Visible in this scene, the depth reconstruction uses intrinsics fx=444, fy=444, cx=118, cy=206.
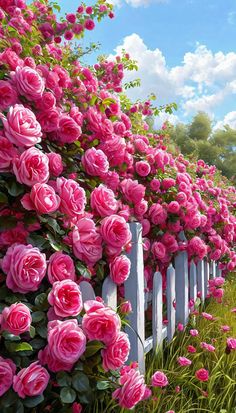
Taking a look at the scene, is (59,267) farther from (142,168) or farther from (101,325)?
(142,168)

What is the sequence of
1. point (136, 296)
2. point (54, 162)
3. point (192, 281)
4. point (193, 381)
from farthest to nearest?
point (192, 281)
point (193, 381)
point (136, 296)
point (54, 162)

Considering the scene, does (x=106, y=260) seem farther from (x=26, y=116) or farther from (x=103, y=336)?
(x=26, y=116)

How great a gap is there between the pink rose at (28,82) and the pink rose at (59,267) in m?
0.74

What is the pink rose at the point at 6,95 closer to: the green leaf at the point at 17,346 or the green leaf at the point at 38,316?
the green leaf at the point at 38,316

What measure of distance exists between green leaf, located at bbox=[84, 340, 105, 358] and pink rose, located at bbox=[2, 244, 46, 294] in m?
0.28

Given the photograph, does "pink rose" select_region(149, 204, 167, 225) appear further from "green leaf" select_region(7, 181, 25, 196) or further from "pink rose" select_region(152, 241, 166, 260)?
"green leaf" select_region(7, 181, 25, 196)

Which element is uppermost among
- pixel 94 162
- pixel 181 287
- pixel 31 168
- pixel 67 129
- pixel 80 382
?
pixel 67 129

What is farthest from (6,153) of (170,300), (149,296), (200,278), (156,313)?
(200,278)

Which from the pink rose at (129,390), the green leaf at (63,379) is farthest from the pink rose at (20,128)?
the pink rose at (129,390)

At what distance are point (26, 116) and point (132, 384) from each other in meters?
1.09

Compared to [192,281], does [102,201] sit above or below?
above

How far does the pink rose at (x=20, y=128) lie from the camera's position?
1.69 meters

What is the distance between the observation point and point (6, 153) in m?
1.69

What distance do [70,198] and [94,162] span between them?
42 cm
